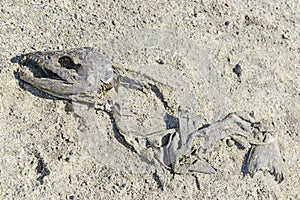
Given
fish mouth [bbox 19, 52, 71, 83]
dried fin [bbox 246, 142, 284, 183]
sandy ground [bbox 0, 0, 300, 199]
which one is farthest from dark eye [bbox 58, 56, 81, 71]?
dried fin [bbox 246, 142, 284, 183]

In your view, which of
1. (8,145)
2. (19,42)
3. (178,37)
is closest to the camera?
(8,145)

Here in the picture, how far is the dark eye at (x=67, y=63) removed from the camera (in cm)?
284

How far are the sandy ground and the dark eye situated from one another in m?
0.18

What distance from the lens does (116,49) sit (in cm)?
307

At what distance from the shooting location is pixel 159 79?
3.06 m

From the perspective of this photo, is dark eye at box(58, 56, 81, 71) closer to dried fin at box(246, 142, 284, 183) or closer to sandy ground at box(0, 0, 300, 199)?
sandy ground at box(0, 0, 300, 199)

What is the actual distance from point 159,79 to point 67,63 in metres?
0.56

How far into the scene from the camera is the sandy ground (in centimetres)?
278

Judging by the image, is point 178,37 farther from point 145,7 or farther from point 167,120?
point 167,120

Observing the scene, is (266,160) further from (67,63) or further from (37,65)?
(37,65)

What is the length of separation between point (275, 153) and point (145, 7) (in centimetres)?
120

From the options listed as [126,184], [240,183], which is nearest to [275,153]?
[240,183]

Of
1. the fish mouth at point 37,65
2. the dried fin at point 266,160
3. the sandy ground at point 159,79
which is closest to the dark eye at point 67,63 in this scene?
the fish mouth at point 37,65

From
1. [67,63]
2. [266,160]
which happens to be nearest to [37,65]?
[67,63]
